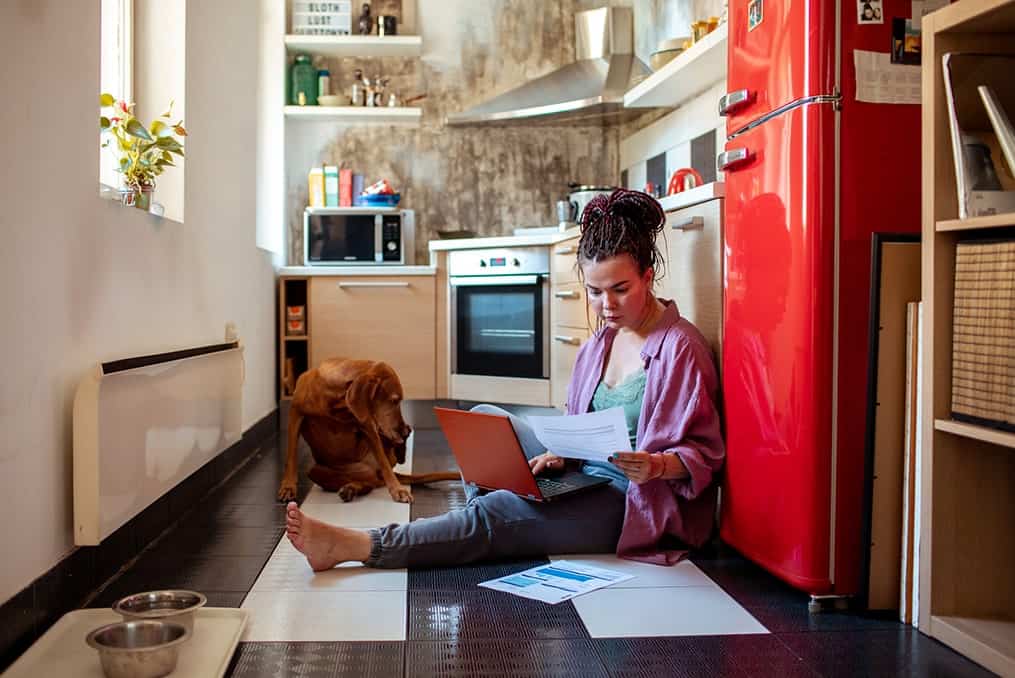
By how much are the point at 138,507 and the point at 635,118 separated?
12.7 feet

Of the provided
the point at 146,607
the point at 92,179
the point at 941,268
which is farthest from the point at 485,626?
the point at 92,179

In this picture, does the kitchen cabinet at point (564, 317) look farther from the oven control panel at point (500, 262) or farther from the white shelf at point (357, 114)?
the white shelf at point (357, 114)

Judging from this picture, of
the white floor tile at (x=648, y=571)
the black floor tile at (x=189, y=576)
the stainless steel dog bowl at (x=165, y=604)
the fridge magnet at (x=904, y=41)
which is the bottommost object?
the black floor tile at (x=189, y=576)

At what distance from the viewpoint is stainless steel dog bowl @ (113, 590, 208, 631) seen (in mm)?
1712

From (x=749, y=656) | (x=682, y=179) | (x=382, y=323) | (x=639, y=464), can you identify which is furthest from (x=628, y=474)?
(x=382, y=323)


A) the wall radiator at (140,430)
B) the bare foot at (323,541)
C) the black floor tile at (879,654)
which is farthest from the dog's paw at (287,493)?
the black floor tile at (879,654)

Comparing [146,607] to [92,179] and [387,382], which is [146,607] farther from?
[387,382]

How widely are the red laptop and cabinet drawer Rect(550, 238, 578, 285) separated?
4.88 ft

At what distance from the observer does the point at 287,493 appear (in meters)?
3.21

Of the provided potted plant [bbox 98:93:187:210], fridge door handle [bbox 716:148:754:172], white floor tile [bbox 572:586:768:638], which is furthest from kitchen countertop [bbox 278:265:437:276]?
white floor tile [bbox 572:586:768:638]

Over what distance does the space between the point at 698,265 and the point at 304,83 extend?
3.59 metres

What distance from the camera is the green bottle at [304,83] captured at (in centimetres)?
553

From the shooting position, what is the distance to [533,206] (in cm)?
586

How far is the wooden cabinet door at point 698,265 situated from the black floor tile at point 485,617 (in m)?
0.84
